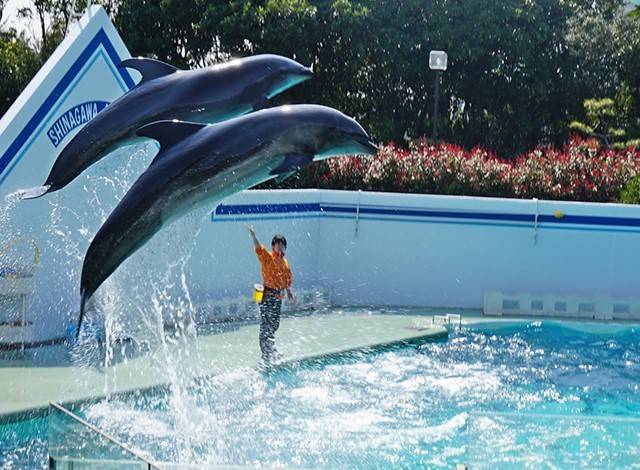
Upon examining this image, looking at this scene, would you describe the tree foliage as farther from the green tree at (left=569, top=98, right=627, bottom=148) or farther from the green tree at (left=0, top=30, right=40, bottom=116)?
the green tree at (left=0, top=30, right=40, bottom=116)

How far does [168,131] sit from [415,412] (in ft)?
11.7

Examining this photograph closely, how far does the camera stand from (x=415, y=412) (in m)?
8.06

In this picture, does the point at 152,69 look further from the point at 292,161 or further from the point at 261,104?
the point at 292,161

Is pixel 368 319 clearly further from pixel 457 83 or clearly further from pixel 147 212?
pixel 457 83

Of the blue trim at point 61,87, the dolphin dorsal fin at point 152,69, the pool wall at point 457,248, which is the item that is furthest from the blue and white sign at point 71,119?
the dolphin dorsal fin at point 152,69

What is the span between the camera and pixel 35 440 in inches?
272

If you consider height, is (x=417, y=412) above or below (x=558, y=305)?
below

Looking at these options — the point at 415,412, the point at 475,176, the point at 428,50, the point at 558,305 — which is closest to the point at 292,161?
the point at 415,412

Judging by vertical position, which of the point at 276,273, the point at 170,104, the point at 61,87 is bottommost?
the point at 276,273

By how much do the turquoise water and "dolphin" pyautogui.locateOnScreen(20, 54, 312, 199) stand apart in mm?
2039

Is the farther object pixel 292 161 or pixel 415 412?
pixel 415 412

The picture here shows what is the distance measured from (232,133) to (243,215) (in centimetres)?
599

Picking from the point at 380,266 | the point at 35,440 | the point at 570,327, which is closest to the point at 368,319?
the point at 380,266

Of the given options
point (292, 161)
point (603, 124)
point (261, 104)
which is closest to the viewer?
point (292, 161)
